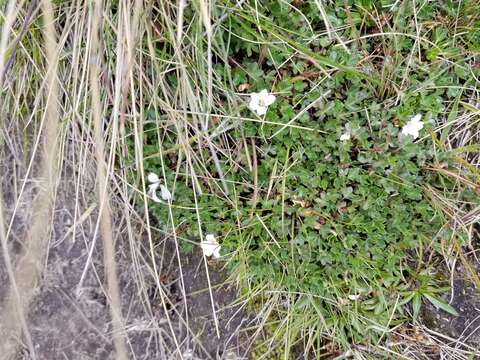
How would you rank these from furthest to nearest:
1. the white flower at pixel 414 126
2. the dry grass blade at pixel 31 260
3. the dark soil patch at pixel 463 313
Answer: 1. the dry grass blade at pixel 31 260
2. the dark soil patch at pixel 463 313
3. the white flower at pixel 414 126

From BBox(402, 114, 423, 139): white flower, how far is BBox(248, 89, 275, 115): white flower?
549 mm

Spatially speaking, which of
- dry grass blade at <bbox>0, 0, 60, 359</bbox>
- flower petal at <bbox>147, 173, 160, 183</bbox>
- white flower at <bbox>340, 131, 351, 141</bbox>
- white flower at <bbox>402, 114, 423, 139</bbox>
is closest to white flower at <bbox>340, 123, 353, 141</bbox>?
white flower at <bbox>340, 131, 351, 141</bbox>

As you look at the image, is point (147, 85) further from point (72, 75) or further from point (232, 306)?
point (232, 306)

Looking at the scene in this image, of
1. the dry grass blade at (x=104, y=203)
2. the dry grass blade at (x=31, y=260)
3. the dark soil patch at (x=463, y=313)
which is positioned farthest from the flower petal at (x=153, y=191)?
the dark soil patch at (x=463, y=313)

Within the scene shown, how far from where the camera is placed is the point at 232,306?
2.20m

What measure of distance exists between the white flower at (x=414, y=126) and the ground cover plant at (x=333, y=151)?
0.04 feet

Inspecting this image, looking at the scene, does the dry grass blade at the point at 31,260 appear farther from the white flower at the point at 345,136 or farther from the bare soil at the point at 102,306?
the white flower at the point at 345,136

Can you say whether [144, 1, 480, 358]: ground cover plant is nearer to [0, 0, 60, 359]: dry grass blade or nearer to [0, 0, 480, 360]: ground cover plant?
[0, 0, 480, 360]: ground cover plant

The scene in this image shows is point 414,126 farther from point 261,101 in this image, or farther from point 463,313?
point 463,313

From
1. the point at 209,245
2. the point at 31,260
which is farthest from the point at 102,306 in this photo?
the point at 209,245

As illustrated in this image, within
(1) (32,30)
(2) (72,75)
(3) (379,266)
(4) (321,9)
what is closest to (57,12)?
(1) (32,30)

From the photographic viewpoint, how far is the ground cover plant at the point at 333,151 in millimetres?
1854

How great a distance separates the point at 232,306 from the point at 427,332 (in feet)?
2.95

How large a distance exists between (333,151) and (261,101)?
1.22 feet
